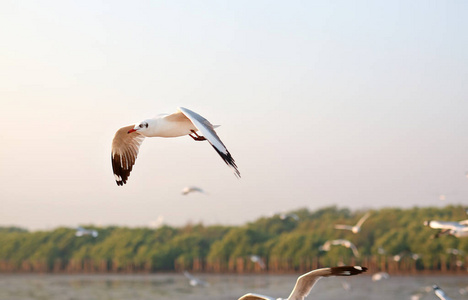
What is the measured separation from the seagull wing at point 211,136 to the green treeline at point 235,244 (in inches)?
1863

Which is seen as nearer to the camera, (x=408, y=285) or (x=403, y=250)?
(x=408, y=285)

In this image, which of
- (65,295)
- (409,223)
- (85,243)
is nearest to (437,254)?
(409,223)

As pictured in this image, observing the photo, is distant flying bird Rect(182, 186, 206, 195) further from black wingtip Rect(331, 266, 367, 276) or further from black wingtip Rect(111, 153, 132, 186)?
black wingtip Rect(331, 266, 367, 276)

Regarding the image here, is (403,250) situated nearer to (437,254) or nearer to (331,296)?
(437,254)

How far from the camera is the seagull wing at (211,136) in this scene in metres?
6.11

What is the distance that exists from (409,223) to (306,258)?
1058 centimetres

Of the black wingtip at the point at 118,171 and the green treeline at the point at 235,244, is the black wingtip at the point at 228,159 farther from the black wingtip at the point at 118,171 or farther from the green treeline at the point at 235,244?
the green treeline at the point at 235,244

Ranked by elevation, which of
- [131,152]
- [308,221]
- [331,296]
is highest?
[308,221]

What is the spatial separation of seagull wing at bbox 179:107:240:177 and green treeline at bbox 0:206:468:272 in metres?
47.3

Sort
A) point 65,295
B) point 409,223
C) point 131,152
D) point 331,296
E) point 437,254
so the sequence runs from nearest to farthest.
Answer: point 131,152 → point 331,296 → point 65,295 → point 437,254 → point 409,223

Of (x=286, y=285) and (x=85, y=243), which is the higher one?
(x=85, y=243)

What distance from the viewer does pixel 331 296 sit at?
40375mm

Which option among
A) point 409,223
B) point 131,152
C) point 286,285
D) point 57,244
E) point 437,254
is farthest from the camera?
point 57,244

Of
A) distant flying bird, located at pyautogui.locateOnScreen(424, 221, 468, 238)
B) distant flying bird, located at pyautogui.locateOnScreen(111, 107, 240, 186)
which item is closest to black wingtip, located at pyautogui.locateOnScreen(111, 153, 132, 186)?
distant flying bird, located at pyautogui.locateOnScreen(111, 107, 240, 186)
